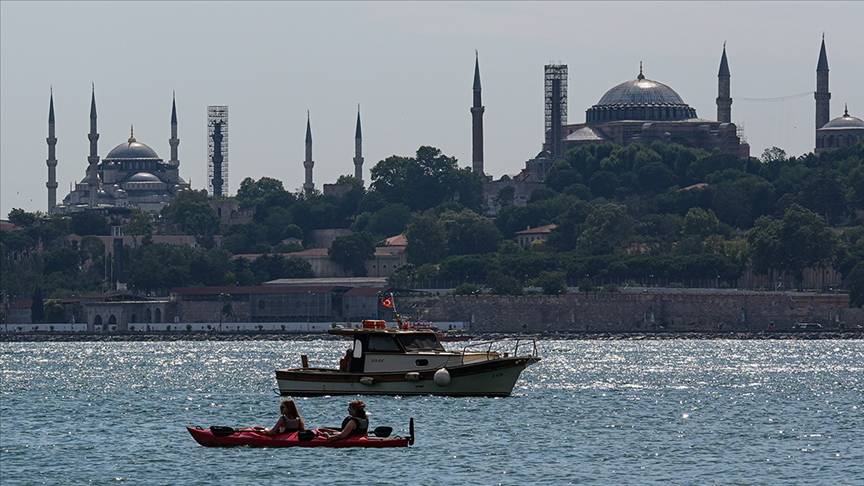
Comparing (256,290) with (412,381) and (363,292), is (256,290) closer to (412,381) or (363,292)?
(363,292)

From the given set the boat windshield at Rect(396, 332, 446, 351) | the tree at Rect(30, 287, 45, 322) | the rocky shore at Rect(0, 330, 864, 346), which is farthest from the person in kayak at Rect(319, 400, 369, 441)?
the tree at Rect(30, 287, 45, 322)

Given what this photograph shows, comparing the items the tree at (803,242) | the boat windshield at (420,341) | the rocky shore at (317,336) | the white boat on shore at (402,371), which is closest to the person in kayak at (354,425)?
the white boat on shore at (402,371)

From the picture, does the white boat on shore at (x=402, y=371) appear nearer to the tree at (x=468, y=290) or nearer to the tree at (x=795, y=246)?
the tree at (x=795, y=246)

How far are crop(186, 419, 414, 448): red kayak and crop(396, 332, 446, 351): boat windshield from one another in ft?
59.6

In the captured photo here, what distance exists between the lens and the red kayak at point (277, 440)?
58281 millimetres

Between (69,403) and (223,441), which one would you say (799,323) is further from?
(223,441)

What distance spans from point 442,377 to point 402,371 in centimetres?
137

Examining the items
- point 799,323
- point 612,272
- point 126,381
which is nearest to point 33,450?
point 126,381

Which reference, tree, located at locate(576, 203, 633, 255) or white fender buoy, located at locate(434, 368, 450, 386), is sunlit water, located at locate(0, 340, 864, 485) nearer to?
white fender buoy, located at locate(434, 368, 450, 386)

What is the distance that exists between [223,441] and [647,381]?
42045 mm

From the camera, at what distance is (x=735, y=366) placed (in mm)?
116312

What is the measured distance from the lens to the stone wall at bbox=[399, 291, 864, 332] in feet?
565

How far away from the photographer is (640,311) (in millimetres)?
178250

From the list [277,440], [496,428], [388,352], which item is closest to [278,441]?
[277,440]
